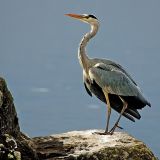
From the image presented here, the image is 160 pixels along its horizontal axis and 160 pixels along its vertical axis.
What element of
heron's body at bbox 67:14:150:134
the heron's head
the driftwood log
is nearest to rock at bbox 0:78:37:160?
the driftwood log

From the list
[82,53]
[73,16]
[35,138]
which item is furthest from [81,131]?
[73,16]

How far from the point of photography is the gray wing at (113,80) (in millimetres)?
16000

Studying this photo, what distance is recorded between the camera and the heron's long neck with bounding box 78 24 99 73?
1689 cm

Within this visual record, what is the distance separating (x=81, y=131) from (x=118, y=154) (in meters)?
2.01

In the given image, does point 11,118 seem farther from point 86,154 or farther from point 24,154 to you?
point 86,154

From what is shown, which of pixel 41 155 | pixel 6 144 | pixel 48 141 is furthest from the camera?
pixel 48 141

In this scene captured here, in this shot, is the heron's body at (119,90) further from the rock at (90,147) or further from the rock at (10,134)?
the rock at (10,134)

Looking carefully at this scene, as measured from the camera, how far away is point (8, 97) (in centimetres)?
1123

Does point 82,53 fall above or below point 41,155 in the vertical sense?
above

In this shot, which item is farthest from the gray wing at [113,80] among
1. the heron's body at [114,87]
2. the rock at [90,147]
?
the rock at [90,147]

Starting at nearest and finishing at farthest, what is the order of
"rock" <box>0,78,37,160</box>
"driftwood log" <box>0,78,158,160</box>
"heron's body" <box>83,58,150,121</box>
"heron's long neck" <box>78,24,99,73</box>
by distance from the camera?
"rock" <box>0,78,37,160</box>
"driftwood log" <box>0,78,158,160</box>
"heron's body" <box>83,58,150,121</box>
"heron's long neck" <box>78,24,99,73</box>

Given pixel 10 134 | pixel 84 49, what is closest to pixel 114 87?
pixel 84 49

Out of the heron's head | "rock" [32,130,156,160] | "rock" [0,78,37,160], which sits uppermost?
the heron's head

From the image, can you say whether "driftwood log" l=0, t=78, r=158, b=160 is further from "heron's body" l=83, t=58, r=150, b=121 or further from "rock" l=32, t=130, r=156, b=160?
"heron's body" l=83, t=58, r=150, b=121
